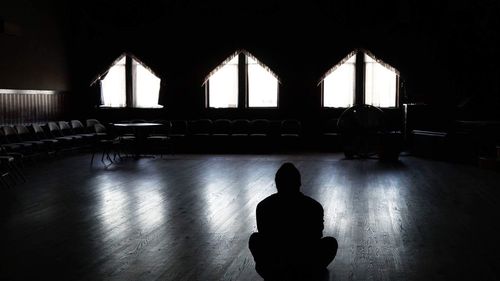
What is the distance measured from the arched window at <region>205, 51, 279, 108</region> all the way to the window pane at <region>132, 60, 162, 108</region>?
1.51 meters

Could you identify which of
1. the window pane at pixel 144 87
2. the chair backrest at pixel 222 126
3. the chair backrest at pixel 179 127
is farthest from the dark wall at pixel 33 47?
the chair backrest at pixel 222 126

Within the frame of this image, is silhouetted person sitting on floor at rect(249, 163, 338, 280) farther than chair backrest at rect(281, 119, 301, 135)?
No

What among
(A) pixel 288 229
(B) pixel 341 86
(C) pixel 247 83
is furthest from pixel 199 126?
(A) pixel 288 229

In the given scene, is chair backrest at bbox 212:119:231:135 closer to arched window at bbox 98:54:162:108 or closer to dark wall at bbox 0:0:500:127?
dark wall at bbox 0:0:500:127

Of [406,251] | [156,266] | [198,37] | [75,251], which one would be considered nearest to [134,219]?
[75,251]

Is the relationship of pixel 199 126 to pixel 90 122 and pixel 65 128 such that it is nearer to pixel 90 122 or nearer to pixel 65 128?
pixel 90 122

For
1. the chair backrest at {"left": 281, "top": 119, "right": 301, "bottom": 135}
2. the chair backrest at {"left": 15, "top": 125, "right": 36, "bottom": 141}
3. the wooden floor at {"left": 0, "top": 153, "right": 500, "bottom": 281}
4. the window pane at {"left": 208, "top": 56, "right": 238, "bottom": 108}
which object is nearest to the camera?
the wooden floor at {"left": 0, "top": 153, "right": 500, "bottom": 281}

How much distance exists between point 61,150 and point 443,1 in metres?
9.92

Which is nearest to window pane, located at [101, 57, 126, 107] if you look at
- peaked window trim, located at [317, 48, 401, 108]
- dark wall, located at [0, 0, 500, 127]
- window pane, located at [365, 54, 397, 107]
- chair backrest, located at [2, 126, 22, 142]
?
dark wall, located at [0, 0, 500, 127]

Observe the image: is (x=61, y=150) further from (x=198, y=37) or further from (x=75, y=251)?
(x=75, y=251)

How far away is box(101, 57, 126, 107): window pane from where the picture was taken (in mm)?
15585

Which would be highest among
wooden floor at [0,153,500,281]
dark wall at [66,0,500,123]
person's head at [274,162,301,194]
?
dark wall at [66,0,500,123]

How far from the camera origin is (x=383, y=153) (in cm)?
1201

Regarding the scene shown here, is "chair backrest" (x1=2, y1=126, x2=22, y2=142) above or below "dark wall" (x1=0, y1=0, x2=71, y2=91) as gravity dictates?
below
